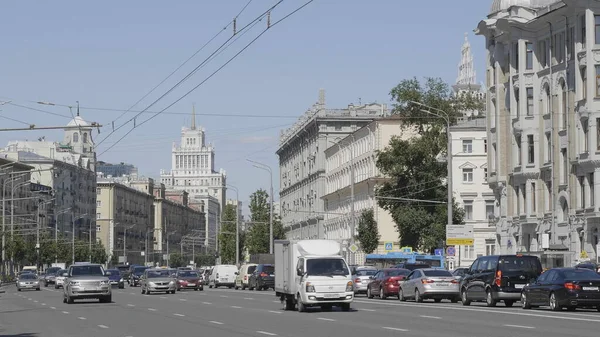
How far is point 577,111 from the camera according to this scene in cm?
6956

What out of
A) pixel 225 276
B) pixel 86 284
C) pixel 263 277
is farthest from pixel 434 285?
pixel 225 276

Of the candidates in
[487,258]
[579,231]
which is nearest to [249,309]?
[487,258]

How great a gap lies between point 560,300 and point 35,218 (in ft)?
482

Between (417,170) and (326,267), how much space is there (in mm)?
56805

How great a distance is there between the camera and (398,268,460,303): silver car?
47.7 m

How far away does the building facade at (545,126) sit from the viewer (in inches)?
2687

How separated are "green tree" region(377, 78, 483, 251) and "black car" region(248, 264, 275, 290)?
→ 1739cm

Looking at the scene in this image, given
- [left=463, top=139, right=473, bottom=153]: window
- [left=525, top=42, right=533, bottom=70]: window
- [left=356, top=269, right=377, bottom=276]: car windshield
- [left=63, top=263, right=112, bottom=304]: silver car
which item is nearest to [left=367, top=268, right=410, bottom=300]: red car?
[left=356, top=269, right=377, bottom=276]: car windshield

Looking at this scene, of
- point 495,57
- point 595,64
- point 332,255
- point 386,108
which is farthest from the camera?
point 386,108

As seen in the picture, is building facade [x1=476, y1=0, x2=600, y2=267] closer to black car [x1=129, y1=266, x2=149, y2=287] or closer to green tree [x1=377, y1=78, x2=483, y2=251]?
green tree [x1=377, y1=78, x2=483, y2=251]

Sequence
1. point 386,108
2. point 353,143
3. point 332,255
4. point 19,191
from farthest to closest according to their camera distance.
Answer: point 19,191
point 386,108
point 353,143
point 332,255

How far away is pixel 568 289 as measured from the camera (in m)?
36.4

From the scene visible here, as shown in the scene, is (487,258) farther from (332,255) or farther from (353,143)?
(353,143)

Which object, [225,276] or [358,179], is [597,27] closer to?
[225,276]
